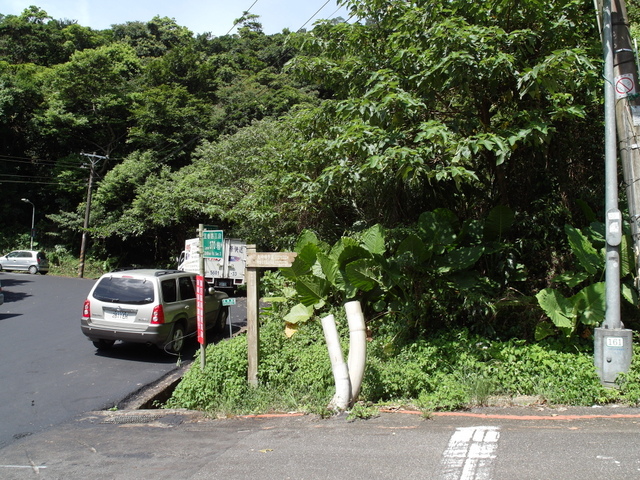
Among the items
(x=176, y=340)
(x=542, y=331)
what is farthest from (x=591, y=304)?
(x=176, y=340)

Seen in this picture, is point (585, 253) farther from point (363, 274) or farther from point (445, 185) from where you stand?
point (363, 274)

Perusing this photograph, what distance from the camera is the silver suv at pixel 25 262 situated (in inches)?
1227

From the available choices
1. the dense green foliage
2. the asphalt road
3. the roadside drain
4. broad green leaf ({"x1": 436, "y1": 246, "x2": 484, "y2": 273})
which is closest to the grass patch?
the dense green foliage

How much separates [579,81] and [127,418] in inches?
296

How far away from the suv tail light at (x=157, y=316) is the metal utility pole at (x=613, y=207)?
6.98m

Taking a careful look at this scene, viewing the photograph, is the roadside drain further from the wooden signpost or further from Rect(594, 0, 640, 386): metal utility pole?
Rect(594, 0, 640, 386): metal utility pole

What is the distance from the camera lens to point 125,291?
9211 millimetres

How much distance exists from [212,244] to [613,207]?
18.5 ft

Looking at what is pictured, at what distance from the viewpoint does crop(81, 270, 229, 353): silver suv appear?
8.99 m

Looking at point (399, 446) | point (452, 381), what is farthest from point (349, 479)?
point (452, 381)

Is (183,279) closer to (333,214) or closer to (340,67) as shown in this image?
(333,214)

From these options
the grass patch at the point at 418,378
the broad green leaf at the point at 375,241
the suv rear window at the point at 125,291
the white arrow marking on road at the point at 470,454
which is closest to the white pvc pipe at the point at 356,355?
the grass patch at the point at 418,378

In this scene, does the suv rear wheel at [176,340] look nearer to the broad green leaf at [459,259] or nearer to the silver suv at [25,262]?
the broad green leaf at [459,259]

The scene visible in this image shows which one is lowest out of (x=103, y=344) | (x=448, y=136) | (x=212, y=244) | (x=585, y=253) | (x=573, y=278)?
(x=103, y=344)
